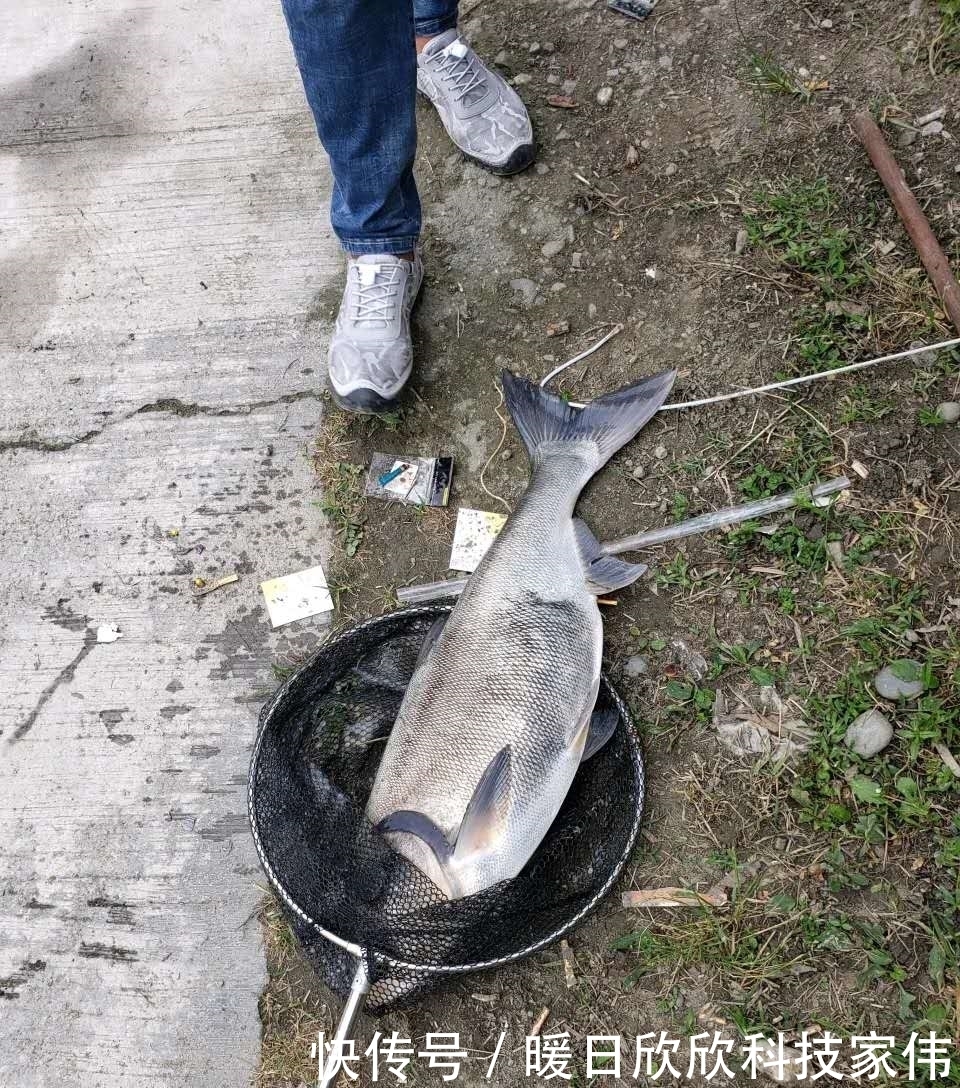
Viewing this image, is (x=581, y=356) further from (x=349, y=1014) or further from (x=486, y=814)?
(x=349, y=1014)

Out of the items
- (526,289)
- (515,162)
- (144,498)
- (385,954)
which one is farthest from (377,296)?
(385,954)

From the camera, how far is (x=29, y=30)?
4180 mm

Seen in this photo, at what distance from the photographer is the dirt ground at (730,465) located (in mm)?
2410

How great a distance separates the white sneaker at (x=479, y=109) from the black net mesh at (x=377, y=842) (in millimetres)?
1981

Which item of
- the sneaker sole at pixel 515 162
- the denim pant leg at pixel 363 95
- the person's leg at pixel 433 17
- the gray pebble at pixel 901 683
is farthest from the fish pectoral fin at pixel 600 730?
the person's leg at pixel 433 17

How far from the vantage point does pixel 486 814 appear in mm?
2225

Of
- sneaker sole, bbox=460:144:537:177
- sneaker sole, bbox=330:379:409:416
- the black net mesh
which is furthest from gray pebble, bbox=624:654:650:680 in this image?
sneaker sole, bbox=460:144:537:177

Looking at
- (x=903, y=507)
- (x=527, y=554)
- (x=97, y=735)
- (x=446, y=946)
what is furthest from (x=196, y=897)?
(x=903, y=507)

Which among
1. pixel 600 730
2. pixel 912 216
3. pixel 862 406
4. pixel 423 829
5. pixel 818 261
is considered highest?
pixel 912 216

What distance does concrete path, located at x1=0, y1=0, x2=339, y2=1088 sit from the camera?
2.75 metres

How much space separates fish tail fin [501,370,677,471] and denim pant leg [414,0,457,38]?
5.62 ft

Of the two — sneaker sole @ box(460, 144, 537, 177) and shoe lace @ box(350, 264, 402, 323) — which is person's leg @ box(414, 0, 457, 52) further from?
shoe lace @ box(350, 264, 402, 323)

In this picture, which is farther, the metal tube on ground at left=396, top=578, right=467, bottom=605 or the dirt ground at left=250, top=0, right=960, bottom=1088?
the metal tube on ground at left=396, top=578, right=467, bottom=605

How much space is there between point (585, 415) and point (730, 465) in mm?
539
